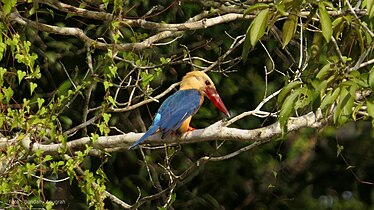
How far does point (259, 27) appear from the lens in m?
3.55

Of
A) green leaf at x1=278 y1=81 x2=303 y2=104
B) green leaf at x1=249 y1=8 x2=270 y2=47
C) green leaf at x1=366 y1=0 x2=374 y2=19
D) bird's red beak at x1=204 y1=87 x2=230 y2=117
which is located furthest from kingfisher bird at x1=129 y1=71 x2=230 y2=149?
green leaf at x1=366 y1=0 x2=374 y2=19

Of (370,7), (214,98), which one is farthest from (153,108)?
(370,7)

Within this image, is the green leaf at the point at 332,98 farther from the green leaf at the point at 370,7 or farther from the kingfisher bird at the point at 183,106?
the kingfisher bird at the point at 183,106

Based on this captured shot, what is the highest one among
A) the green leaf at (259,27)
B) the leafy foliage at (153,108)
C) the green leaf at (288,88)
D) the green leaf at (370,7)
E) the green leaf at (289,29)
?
the green leaf at (370,7)

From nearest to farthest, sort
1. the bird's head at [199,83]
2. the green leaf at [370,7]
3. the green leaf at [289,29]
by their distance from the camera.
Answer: the green leaf at [370,7] → the green leaf at [289,29] → the bird's head at [199,83]

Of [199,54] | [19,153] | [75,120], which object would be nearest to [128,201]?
[75,120]

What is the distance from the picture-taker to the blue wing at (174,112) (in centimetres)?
482

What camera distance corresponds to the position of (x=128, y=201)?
6.53m

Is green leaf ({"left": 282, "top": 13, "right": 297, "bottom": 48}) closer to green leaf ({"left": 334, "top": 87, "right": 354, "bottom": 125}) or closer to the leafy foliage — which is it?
green leaf ({"left": 334, "top": 87, "right": 354, "bottom": 125})

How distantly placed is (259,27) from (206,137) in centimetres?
104

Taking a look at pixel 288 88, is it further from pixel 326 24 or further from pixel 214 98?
pixel 214 98

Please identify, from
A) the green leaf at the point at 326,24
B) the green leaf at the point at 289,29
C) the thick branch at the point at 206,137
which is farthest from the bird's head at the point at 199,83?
the green leaf at the point at 326,24

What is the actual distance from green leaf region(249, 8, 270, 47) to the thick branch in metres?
0.95

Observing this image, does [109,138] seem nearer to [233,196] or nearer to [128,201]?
[128,201]
